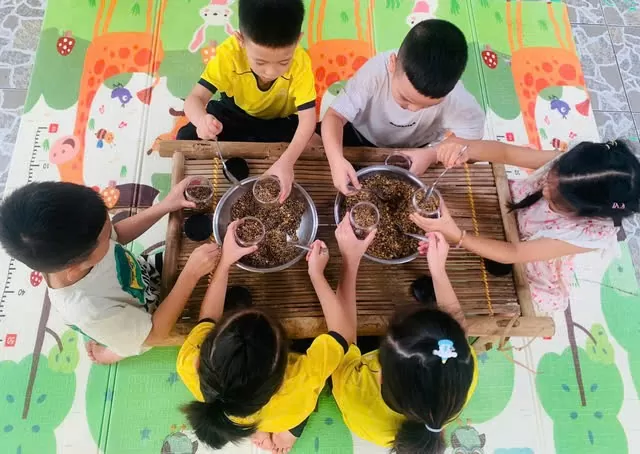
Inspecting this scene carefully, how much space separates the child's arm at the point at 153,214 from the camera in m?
1.33

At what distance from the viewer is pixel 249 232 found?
1.24 meters

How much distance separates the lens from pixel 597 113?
221 centimetres

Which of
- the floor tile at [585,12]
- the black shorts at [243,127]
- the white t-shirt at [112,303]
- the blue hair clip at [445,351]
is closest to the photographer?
the blue hair clip at [445,351]

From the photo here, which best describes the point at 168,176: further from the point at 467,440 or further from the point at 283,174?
the point at 467,440

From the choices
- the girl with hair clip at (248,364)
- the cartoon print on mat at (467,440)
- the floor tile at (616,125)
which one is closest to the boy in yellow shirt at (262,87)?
the girl with hair clip at (248,364)

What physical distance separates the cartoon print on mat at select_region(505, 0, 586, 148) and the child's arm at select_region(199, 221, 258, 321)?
1567mm

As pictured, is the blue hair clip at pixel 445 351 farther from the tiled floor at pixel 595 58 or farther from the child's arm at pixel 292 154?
the tiled floor at pixel 595 58

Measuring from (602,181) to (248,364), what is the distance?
3.25ft

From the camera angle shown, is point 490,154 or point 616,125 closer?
point 490,154

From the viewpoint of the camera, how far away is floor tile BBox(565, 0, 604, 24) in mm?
2396

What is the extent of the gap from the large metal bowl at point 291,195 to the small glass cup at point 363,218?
116 millimetres

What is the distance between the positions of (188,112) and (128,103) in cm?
69

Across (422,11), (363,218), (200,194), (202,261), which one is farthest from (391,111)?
(422,11)

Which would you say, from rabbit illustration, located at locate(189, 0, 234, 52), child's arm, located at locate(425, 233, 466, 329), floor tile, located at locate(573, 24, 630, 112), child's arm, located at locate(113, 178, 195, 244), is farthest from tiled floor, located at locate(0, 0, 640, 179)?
child's arm, located at locate(425, 233, 466, 329)
